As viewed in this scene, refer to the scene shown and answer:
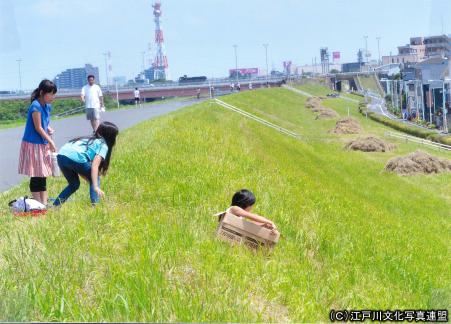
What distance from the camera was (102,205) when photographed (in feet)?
25.1

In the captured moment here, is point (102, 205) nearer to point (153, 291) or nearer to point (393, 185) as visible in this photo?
point (153, 291)

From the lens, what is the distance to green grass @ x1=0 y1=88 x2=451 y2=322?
4969 millimetres

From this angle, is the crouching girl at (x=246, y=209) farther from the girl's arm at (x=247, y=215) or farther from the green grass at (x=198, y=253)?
the green grass at (x=198, y=253)

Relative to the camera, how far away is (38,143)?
337 inches

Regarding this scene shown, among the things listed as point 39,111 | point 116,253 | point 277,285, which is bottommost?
point 277,285

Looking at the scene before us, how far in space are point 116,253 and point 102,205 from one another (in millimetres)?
1756

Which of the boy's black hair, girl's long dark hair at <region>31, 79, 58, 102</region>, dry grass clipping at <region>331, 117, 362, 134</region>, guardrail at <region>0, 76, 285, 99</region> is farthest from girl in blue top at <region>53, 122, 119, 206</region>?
guardrail at <region>0, 76, 285, 99</region>

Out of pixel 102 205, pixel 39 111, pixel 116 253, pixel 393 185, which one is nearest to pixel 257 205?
pixel 102 205

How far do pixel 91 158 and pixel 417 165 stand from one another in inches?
783

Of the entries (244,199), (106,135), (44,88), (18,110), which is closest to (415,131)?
(18,110)

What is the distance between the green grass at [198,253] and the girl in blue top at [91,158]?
26 cm

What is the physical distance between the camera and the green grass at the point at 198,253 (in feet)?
16.3

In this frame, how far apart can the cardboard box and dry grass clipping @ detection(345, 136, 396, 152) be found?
2614 centimetres

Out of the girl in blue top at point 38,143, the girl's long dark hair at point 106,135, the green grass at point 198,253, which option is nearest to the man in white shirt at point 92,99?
the green grass at point 198,253
